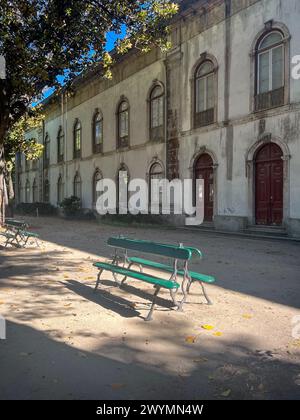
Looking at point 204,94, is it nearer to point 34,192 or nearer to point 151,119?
point 151,119

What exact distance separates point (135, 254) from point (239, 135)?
27.5 ft

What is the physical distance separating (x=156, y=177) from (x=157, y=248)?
679 inches

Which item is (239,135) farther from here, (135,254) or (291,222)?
(135,254)

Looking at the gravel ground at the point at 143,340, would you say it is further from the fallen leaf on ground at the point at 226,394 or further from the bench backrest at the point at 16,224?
the bench backrest at the point at 16,224

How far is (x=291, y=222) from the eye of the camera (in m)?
14.6

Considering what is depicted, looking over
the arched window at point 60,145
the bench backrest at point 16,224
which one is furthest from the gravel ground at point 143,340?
the arched window at point 60,145

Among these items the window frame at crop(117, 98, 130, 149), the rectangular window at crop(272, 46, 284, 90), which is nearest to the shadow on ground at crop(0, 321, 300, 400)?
the rectangular window at crop(272, 46, 284, 90)

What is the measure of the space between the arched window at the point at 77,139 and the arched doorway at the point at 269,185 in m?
19.1

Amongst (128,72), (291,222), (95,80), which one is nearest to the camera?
(291,222)

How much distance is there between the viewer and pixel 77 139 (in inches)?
1314

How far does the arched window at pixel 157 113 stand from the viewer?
22.4m

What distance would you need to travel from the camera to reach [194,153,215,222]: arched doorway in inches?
742

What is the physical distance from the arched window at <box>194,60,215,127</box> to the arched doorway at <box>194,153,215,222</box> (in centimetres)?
164

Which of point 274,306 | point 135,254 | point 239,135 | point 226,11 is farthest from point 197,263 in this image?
point 226,11
